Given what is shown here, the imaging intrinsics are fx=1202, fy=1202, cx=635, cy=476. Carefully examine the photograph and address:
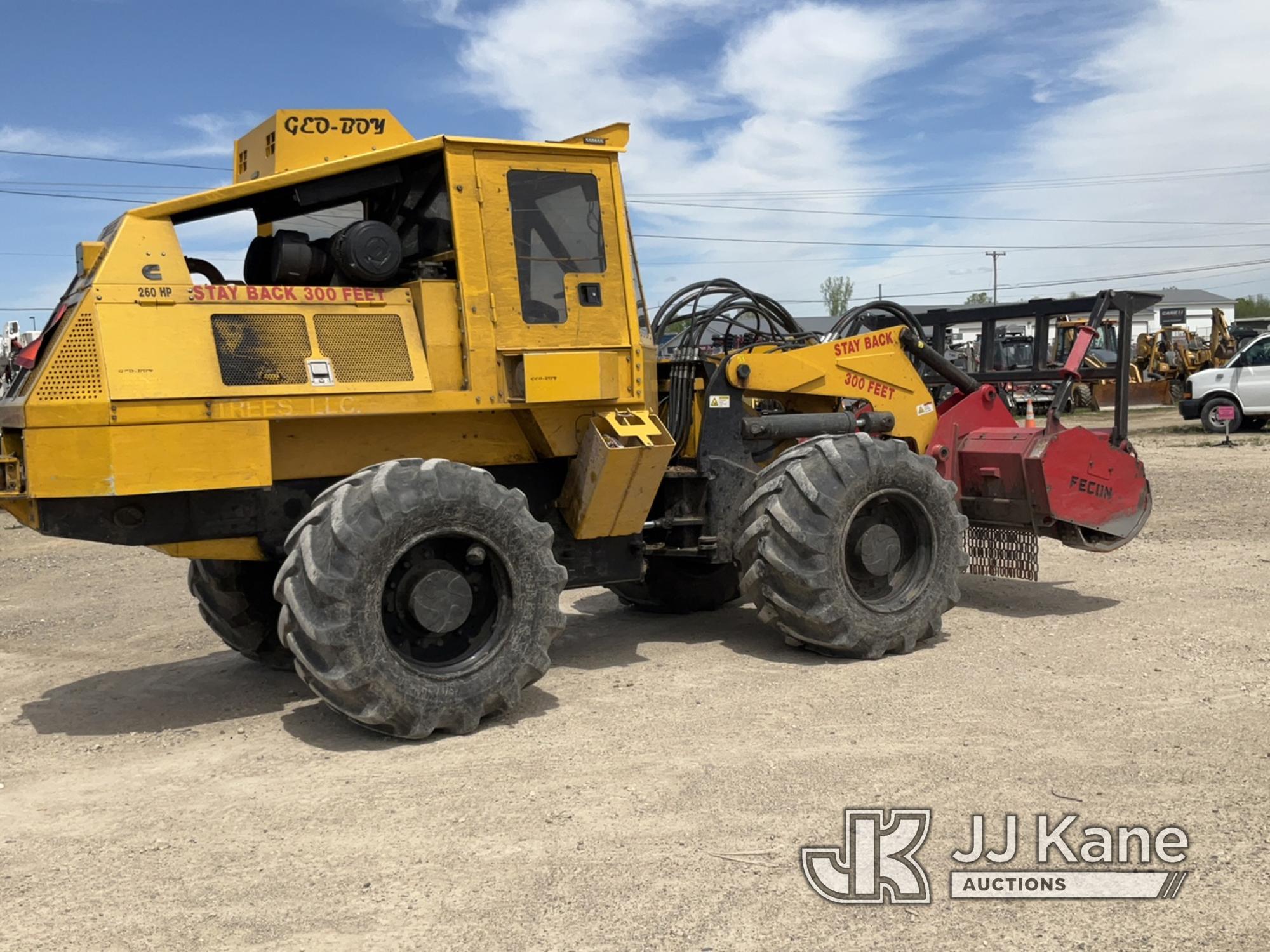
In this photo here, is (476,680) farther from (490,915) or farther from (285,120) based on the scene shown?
(285,120)

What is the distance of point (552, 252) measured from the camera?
6062mm

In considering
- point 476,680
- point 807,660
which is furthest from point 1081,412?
point 476,680

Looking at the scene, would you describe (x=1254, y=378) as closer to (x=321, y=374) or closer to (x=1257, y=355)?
(x=1257, y=355)

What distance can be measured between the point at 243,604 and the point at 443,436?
1582 mm

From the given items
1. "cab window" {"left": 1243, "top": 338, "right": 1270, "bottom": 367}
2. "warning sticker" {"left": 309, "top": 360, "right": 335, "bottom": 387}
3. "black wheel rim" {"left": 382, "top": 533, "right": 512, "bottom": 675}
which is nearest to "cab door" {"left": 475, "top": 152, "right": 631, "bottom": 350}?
"warning sticker" {"left": 309, "top": 360, "right": 335, "bottom": 387}

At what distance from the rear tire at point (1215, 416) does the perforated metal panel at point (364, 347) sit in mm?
19259

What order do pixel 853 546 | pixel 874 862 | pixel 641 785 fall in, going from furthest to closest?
1. pixel 853 546
2. pixel 641 785
3. pixel 874 862

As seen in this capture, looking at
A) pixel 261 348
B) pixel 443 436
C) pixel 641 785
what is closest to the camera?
pixel 641 785

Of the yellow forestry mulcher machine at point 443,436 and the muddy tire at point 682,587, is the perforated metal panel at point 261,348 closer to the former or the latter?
the yellow forestry mulcher machine at point 443,436

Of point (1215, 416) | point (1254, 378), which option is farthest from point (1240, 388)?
point (1215, 416)

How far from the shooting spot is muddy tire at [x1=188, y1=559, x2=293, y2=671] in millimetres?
6504

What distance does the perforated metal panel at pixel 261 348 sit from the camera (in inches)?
206

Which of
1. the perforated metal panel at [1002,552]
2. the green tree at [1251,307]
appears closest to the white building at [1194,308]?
the green tree at [1251,307]

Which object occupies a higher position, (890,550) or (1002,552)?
(890,550)
